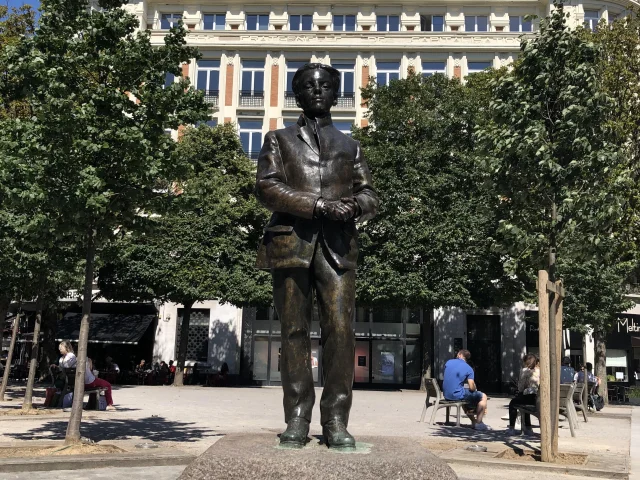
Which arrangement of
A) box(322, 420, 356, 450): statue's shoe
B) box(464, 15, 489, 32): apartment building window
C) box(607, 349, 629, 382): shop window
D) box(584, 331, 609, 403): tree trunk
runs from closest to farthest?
box(322, 420, 356, 450): statue's shoe
box(584, 331, 609, 403): tree trunk
box(607, 349, 629, 382): shop window
box(464, 15, 489, 32): apartment building window

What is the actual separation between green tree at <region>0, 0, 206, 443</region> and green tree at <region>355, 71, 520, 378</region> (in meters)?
18.9

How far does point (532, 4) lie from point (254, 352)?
25.2 metres

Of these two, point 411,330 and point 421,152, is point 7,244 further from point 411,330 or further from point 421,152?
point 411,330

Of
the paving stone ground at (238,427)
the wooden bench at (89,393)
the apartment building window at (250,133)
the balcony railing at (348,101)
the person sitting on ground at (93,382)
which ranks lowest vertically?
the paving stone ground at (238,427)

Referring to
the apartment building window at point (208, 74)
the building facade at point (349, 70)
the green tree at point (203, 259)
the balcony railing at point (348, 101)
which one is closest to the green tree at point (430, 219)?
the green tree at point (203, 259)

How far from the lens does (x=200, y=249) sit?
101 feet

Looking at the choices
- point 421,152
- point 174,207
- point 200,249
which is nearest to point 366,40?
point 421,152

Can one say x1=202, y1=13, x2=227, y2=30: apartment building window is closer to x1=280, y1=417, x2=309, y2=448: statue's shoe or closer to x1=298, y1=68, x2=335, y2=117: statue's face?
x1=298, y1=68, x2=335, y2=117: statue's face

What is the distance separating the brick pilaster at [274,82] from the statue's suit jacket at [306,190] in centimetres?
3646

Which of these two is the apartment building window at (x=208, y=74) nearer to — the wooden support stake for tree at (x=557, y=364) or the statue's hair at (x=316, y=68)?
the wooden support stake for tree at (x=557, y=364)

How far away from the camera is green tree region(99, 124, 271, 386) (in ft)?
99.9

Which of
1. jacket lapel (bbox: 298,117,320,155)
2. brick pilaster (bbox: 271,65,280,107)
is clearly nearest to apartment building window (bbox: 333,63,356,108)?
brick pilaster (bbox: 271,65,280,107)

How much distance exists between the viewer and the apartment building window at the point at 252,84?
136 feet

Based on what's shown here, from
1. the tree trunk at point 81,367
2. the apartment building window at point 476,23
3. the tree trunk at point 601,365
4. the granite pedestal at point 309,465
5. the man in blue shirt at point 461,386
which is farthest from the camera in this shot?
the apartment building window at point 476,23
